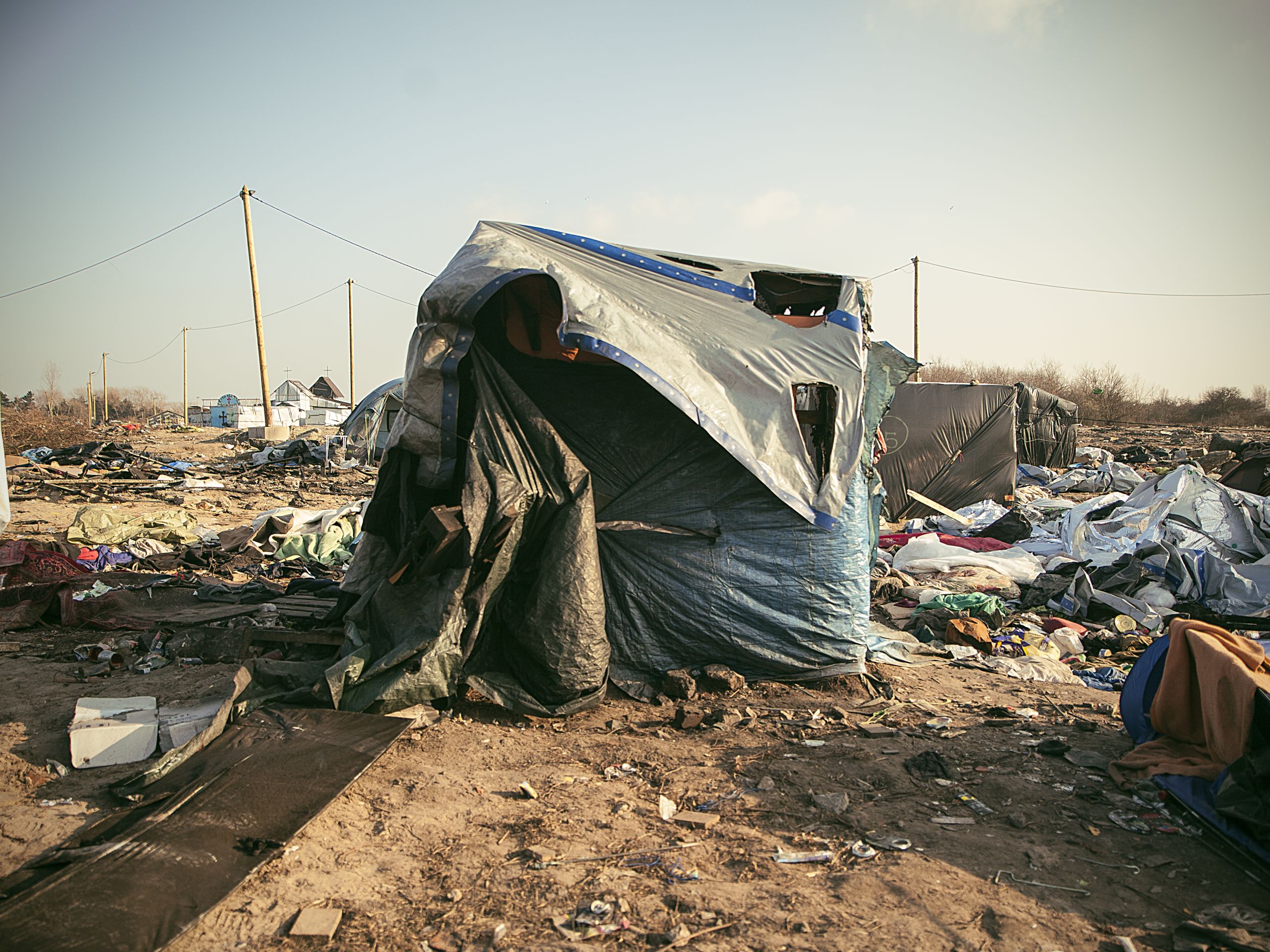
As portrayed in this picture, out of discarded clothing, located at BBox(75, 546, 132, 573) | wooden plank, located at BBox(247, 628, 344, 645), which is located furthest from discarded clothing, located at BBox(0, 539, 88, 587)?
wooden plank, located at BBox(247, 628, 344, 645)

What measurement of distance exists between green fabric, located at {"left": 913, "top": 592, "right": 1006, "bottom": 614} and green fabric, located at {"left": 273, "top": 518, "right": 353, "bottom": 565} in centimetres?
632

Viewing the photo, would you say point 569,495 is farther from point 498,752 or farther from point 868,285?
point 868,285

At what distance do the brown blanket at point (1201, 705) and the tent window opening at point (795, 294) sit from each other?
2.74 meters

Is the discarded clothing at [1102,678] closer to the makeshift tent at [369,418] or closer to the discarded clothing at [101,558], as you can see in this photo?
the discarded clothing at [101,558]

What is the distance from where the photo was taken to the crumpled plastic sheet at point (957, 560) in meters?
8.17


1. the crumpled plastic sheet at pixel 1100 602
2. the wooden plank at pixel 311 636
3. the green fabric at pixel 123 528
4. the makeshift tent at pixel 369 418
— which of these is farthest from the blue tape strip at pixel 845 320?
the makeshift tent at pixel 369 418

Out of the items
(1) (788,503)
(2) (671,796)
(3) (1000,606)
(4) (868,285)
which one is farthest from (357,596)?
(3) (1000,606)

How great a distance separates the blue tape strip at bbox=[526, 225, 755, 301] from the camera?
4664mm

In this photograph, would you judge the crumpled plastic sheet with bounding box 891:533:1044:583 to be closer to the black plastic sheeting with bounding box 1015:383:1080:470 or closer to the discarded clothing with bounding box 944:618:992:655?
the discarded clothing with bounding box 944:618:992:655

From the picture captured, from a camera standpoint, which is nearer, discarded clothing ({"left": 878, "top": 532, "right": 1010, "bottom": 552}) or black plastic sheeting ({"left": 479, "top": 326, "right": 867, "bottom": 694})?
black plastic sheeting ({"left": 479, "top": 326, "right": 867, "bottom": 694})

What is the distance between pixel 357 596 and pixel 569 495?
157cm

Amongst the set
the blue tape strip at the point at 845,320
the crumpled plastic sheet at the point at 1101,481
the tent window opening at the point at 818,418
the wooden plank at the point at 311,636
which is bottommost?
the wooden plank at the point at 311,636

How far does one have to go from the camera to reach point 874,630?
19.3 ft

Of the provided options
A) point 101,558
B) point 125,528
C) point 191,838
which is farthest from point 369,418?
point 191,838
